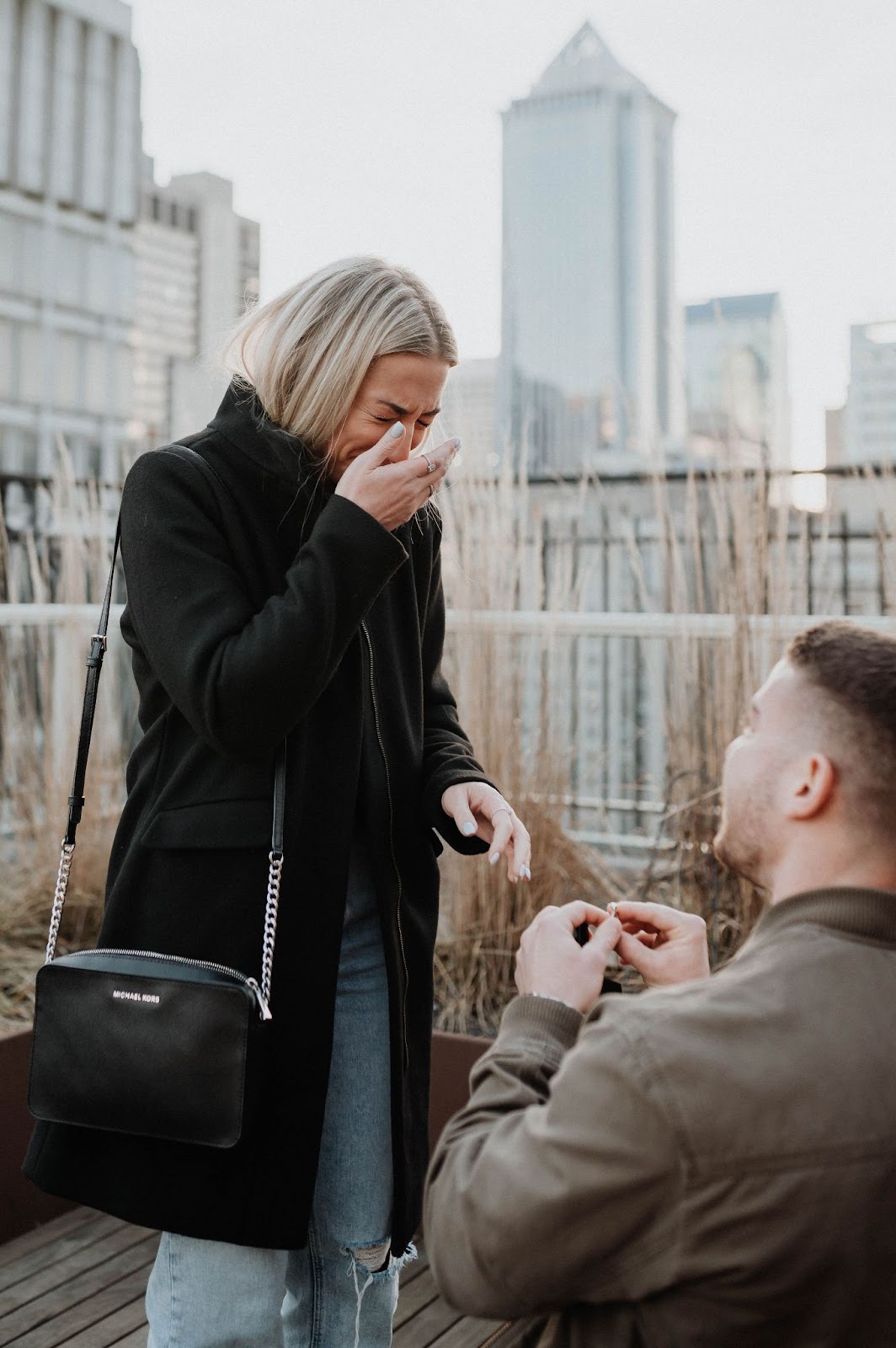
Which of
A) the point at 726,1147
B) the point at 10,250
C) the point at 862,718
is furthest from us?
the point at 10,250

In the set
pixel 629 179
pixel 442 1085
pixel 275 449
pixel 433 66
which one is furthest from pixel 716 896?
pixel 629 179

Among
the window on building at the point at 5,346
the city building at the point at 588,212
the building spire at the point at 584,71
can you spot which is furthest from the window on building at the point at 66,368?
the building spire at the point at 584,71

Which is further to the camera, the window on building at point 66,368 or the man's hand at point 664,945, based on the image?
the window on building at point 66,368

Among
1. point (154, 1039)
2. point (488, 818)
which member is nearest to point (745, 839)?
point (488, 818)

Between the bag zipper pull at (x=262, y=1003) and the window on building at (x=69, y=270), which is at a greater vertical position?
the window on building at (x=69, y=270)

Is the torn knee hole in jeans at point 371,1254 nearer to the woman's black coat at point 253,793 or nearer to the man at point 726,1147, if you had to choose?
the woman's black coat at point 253,793

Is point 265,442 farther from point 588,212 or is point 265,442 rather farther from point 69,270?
point 588,212

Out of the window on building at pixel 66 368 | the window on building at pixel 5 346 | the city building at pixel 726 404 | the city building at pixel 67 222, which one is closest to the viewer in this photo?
the city building at pixel 726 404

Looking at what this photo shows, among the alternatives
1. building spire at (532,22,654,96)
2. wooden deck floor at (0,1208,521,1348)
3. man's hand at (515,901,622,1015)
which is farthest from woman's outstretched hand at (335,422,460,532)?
building spire at (532,22,654,96)

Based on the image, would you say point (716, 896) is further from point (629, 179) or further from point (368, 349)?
point (629, 179)

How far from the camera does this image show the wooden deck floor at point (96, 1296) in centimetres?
193

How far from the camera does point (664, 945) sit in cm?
100

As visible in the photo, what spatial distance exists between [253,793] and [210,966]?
0.16 metres

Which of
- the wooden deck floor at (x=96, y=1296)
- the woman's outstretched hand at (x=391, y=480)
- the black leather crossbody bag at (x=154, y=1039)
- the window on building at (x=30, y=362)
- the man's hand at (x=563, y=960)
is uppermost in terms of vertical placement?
the window on building at (x=30, y=362)
